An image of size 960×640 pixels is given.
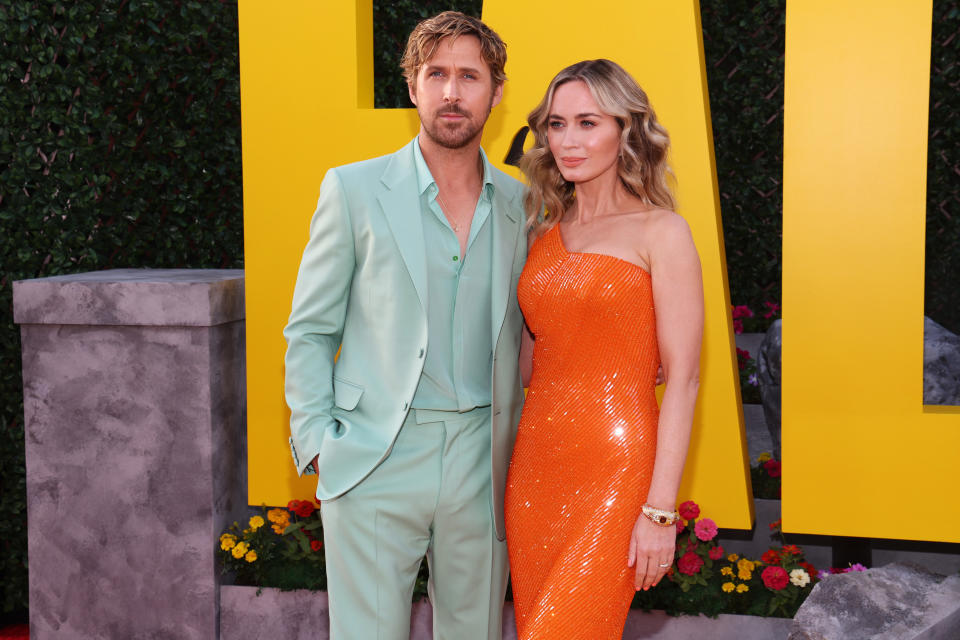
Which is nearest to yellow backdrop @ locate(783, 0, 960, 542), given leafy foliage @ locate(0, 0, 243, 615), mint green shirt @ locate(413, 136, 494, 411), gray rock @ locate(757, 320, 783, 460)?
gray rock @ locate(757, 320, 783, 460)

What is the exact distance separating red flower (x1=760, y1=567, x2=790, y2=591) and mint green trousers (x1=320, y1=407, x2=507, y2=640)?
5.18 feet

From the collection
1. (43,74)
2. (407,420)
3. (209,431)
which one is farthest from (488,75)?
(43,74)

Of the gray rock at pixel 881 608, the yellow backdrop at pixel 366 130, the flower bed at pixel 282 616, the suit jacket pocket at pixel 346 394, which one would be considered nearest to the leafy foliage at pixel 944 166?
the yellow backdrop at pixel 366 130

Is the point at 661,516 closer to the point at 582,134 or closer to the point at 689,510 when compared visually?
the point at 582,134

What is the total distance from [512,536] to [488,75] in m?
1.29

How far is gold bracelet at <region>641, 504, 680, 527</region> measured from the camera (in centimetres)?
227

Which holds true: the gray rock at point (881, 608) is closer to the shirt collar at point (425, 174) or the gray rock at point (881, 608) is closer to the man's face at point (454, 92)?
the shirt collar at point (425, 174)

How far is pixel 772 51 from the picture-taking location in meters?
6.15

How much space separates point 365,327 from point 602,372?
656 mm

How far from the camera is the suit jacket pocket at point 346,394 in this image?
98.0 inches

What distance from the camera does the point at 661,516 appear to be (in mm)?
2271

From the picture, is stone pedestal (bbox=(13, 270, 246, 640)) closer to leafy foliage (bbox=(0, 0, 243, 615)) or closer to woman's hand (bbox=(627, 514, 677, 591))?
leafy foliage (bbox=(0, 0, 243, 615))

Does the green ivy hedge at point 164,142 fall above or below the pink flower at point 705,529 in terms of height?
above

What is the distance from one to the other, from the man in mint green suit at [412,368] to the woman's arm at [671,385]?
437mm
